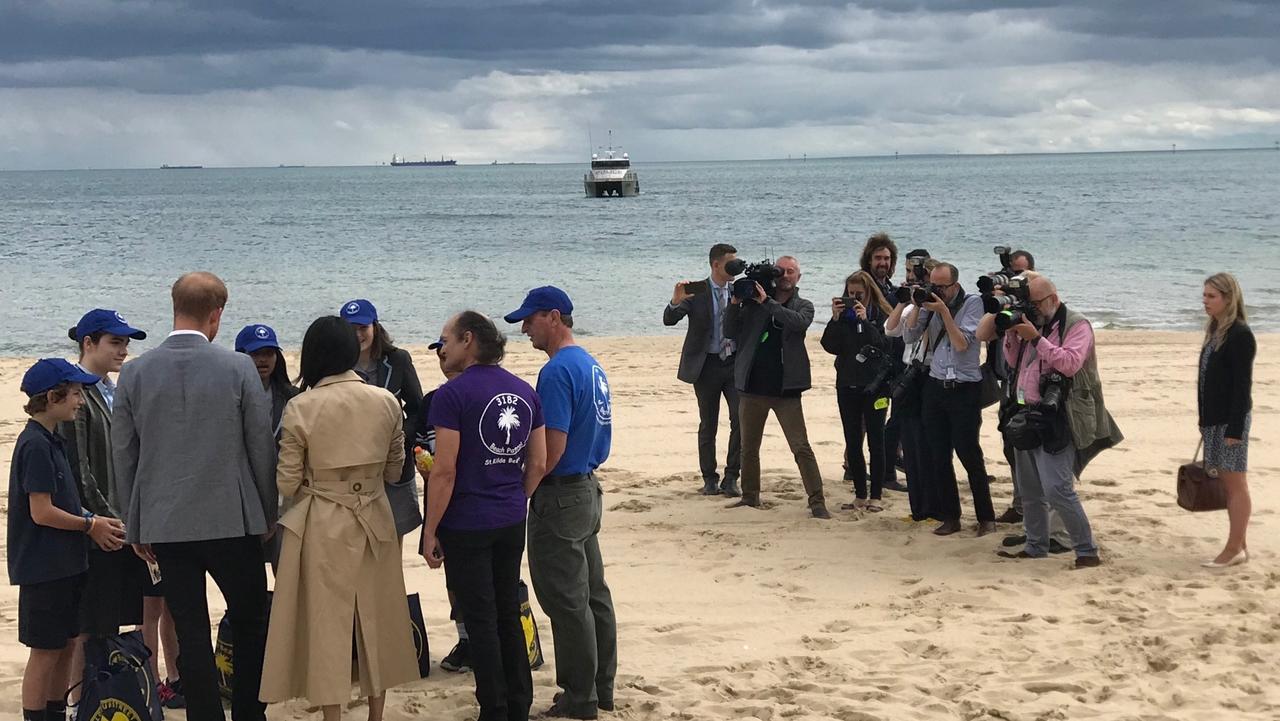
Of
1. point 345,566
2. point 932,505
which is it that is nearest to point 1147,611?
point 932,505

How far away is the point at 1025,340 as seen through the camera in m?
7.15

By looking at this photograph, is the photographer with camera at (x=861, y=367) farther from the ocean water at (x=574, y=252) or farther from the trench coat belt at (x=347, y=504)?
the trench coat belt at (x=347, y=504)

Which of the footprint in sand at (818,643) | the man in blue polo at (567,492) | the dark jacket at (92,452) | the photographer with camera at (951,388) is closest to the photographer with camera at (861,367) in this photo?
the photographer with camera at (951,388)

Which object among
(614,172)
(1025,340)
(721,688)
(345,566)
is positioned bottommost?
(721,688)

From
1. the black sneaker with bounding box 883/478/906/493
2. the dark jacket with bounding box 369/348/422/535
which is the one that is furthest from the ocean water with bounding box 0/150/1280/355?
the dark jacket with bounding box 369/348/422/535

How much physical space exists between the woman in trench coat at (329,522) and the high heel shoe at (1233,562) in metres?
5.08

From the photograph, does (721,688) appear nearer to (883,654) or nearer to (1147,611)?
(883,654)

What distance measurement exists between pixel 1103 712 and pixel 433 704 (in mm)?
2949

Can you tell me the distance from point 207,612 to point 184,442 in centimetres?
67

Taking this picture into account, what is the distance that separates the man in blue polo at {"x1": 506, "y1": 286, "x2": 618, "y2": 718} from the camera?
16.3 ft

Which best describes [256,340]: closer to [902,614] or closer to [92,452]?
[92,452]

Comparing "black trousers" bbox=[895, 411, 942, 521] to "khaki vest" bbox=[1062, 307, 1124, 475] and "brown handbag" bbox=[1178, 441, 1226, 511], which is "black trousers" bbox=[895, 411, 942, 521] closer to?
"khaki vest" bbox=[1062, 307, 1124, 475]

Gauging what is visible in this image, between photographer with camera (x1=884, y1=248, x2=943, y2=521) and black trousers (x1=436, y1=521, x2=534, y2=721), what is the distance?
383 cm

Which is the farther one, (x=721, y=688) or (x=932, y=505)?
(x=932, y=505)
